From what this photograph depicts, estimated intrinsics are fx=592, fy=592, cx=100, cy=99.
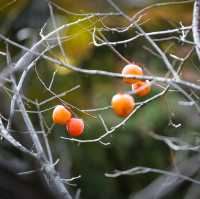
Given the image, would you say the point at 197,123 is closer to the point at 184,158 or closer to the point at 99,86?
the point at 184,158

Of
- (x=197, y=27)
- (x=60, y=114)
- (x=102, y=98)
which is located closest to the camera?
(x=197, y=27)

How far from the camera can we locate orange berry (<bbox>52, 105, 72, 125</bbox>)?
→ 1810mm

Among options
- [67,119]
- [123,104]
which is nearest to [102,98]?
[67,119]

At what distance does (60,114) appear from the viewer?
1.82 metres

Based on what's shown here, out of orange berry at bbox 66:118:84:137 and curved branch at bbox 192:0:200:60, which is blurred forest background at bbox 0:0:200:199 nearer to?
orange berry at bbox 66:118:84:137

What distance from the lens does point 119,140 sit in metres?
4.30

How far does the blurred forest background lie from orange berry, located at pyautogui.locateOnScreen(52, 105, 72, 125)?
55.9 inches

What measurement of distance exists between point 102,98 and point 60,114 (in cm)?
229

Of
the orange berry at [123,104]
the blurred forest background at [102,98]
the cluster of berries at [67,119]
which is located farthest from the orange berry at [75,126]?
the blurred forest background at [102,98]

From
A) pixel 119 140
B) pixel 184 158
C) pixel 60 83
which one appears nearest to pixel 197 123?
pixel 184 158

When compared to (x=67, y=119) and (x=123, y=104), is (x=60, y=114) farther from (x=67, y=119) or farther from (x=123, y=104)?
(x=123, y=104)

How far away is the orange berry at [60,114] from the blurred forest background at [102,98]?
1420 millimetres

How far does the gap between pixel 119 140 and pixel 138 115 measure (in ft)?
1.07

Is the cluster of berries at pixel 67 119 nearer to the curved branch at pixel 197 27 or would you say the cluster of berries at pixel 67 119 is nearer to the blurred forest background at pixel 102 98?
the curved branch at pixel 197 27
